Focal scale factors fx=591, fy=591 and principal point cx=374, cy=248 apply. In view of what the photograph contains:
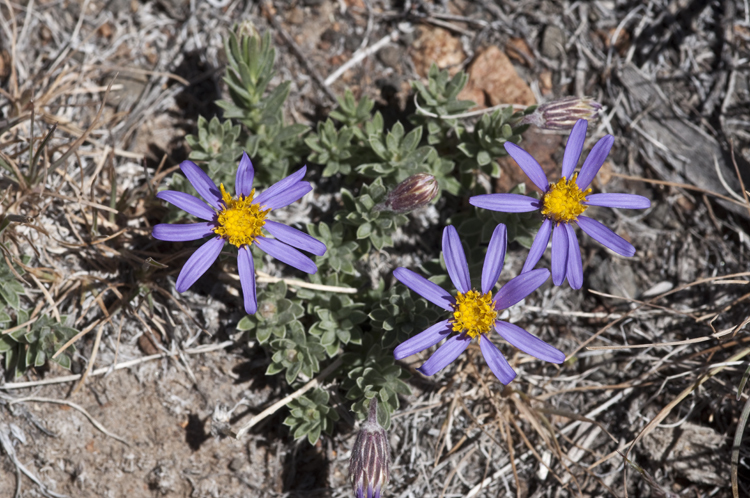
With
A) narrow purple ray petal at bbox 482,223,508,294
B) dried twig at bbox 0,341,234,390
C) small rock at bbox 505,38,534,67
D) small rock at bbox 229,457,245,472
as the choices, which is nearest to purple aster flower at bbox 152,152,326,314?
dried twig at bbox 0,341,234,390

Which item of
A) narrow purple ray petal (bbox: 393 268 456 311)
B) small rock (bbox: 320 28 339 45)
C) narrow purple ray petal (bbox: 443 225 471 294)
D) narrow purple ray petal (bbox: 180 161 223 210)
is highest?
small rock (bbox: 320 28 339 45)

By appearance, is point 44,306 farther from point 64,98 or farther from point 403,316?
point 403,316

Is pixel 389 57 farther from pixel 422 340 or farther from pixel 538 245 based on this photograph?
pixel 422 340

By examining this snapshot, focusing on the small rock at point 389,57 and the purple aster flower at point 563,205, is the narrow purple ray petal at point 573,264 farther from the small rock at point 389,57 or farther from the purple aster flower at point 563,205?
the small rock at point 389,57

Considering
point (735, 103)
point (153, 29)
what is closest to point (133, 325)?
point (153, 29)

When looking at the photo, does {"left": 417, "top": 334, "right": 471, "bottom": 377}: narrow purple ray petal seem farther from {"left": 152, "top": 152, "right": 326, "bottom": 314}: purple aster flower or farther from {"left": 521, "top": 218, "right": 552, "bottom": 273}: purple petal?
{"left": 152, "top": 152, "right": 326, "bottom": 314}: purple aster flower

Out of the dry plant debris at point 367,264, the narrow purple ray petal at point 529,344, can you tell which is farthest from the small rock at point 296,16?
the narrow purple ray petal at point 529,344
